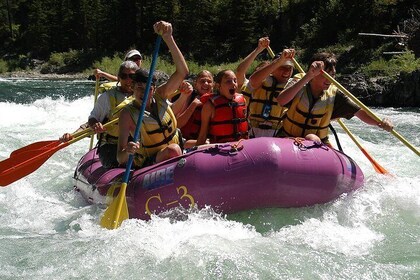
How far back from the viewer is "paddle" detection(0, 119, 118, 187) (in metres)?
4.50

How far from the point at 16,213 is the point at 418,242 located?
10.7ft

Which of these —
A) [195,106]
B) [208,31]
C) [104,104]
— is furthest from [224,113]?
[208,31]

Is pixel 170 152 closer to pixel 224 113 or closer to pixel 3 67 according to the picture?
pixel 224 113

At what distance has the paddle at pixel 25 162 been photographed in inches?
177

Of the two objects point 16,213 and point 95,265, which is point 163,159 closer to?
point 95,265

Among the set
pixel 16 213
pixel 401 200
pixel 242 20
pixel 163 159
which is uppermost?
pixel 163 159

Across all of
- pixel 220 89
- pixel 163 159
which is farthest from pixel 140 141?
pixel 220 89

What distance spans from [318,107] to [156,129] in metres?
1.28

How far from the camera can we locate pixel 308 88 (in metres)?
4.26

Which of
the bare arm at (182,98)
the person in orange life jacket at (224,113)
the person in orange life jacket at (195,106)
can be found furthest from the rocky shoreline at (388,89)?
the person in orange life jacket at (224,113)

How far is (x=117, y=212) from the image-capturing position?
3.74 metres

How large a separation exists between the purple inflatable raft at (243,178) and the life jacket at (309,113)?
1.24ft

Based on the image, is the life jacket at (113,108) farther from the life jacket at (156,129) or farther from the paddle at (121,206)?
the paddle at (121,206)

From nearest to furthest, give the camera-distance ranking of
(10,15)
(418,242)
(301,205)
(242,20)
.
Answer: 1. (418,242)
2. (301,205)
3. (242,20)
4. (10,15)
